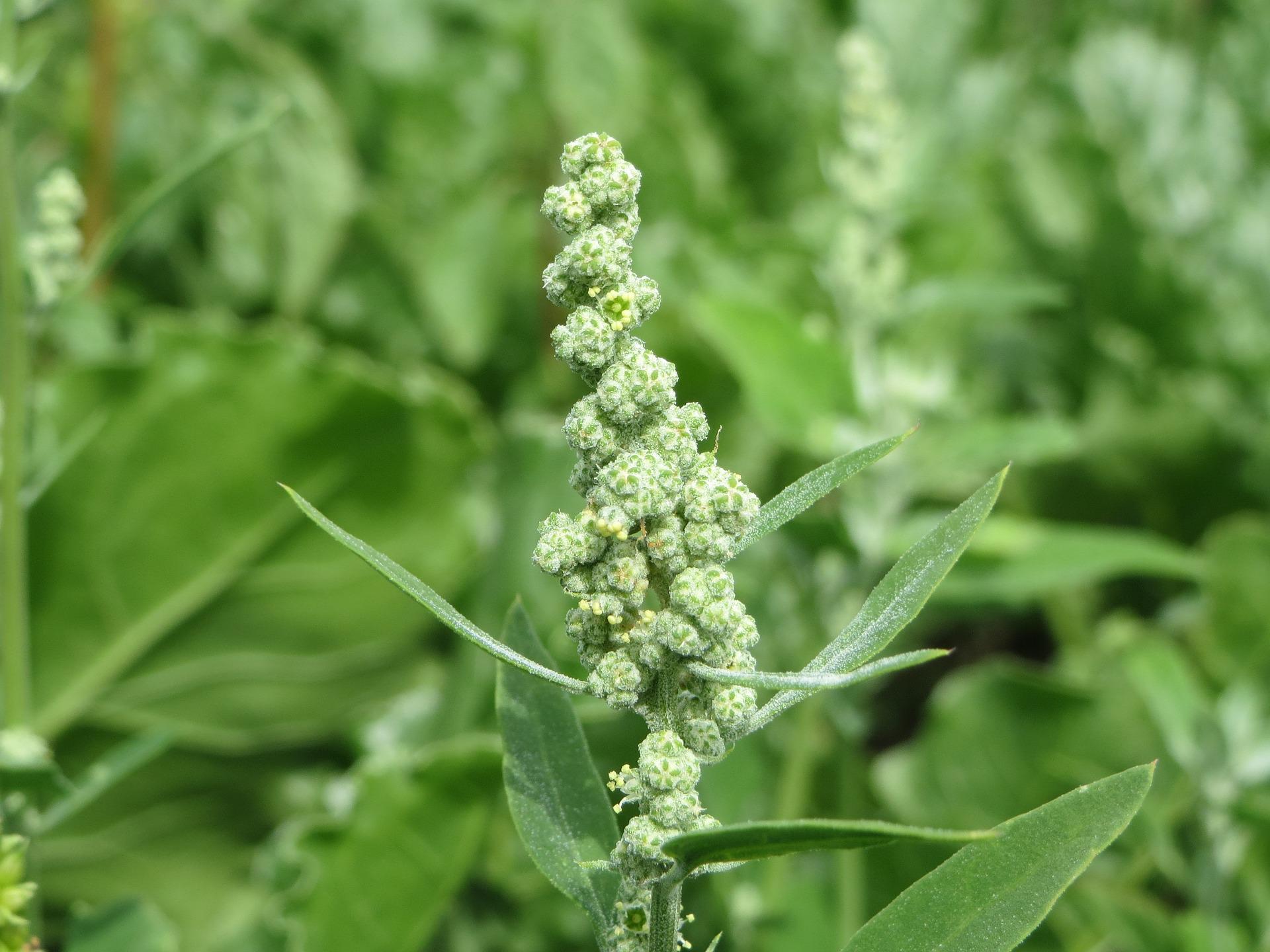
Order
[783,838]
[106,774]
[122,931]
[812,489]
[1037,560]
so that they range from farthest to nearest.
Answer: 1. [1037,560]
2. [122,931]
3. [106,774]
4. [812,489]
5. [783,838]

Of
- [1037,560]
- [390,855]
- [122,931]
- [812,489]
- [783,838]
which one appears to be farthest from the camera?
[1037,560]

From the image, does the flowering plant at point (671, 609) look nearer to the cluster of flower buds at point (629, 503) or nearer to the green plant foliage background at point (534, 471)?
the cluster of flower buds at point (629, 503)

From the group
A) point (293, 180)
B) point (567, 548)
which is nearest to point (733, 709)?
point (567, 548)

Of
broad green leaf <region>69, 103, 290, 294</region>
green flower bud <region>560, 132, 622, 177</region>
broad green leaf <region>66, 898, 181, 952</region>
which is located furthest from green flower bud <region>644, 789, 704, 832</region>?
broad green leaf <region>66, 898, 181, 952</region>

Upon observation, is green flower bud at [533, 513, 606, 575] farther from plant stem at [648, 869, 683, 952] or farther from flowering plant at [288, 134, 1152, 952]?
plant stem at [648, 869, 683, 952]

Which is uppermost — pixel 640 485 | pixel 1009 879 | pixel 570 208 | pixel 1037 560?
pixel 1037 560

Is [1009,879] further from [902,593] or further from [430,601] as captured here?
[430,601]
